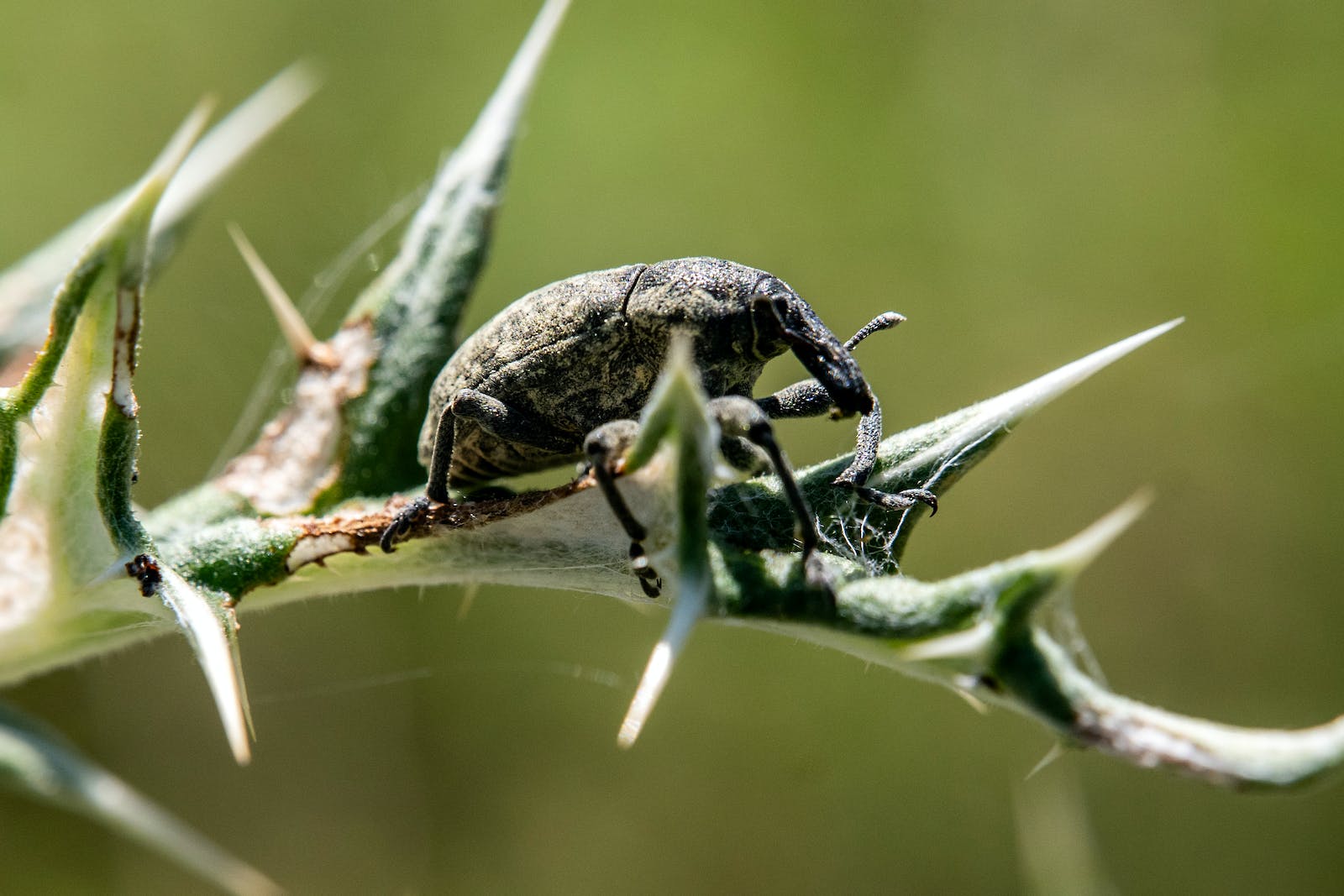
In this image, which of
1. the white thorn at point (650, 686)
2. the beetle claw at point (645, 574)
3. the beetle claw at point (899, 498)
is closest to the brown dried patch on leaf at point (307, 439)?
the beetle claw at point (645, 574)

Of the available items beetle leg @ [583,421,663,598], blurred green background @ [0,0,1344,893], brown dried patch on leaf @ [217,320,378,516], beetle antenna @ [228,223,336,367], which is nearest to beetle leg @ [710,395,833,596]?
beetle leg @ [583,421,663,598]

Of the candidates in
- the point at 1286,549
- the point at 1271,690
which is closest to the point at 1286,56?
the point at 1286,549

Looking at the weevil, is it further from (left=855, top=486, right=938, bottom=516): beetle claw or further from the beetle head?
(left=855, top=486, right=938, bottom=516): beetle claw

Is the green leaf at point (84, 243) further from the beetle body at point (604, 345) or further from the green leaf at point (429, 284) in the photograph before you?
the beetle body at point (604, 345)

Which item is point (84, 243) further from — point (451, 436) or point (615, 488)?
point (615, 488)

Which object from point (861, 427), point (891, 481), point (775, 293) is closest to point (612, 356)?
point (775, 293)
